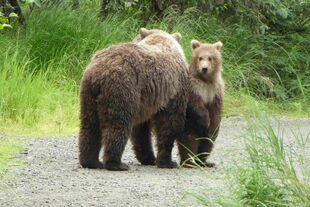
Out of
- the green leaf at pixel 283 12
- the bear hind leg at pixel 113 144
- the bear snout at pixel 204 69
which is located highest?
the green leaf at pixel 283 12

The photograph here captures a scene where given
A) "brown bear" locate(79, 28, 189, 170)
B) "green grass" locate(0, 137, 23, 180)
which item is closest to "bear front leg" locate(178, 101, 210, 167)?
"brown bear" locate(79, 28, 189, 170)

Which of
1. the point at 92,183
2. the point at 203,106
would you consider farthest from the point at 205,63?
the point at 92,183

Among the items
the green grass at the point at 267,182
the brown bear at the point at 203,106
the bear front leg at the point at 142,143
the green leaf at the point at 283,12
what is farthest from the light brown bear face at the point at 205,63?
the green leaf at the point at 283,12

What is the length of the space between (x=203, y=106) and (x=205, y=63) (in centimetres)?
48

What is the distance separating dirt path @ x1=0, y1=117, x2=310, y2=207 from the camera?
7.57 meters

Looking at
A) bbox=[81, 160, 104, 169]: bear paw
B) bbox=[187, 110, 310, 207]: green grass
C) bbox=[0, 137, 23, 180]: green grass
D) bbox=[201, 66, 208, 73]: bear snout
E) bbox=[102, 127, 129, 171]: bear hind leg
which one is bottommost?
bbox=[0, 137, 23, 180]: green grass

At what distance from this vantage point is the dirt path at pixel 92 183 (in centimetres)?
757

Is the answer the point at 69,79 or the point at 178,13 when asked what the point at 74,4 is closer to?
the point at 178,13

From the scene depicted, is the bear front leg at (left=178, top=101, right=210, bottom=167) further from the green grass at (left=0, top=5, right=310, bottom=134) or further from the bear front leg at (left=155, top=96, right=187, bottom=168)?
the green grass at (left=0, top=5, right=310, bottom=134)

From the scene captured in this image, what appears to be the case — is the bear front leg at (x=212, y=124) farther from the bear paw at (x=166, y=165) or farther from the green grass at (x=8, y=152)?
the green grass at (x=8, y=152)

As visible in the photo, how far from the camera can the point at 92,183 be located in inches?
334

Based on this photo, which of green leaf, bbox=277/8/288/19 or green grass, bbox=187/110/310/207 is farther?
green leaf, bbox=277/8/288/19

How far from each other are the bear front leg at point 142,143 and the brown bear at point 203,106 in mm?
406

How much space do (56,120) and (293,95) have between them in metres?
5.57
